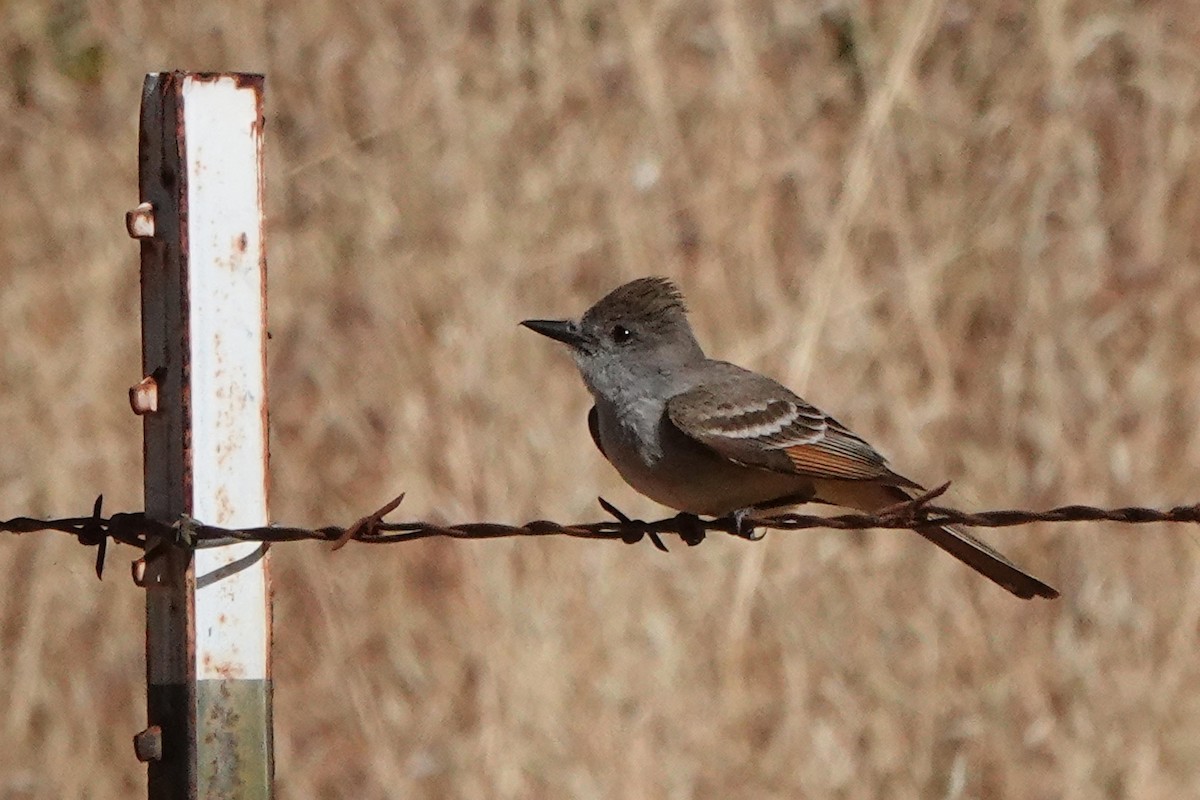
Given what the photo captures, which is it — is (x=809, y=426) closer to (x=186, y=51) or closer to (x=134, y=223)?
(x=134, y=223)

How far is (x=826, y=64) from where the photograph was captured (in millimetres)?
8227

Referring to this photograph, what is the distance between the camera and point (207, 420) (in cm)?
313

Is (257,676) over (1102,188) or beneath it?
beneath

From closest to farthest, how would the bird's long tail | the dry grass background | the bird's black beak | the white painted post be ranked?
the white painted post, the bird's long tail, the bird's black beak, the dry grass background

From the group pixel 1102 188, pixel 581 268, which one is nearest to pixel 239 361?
pixel 581 268

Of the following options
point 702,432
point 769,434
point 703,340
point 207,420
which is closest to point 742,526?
point 702,432

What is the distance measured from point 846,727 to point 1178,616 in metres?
1.33

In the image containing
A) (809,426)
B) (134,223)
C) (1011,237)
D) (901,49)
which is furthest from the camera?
(1011,237)

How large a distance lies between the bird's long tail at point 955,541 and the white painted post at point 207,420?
189cm

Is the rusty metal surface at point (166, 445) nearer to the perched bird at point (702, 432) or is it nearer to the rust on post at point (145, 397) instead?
the rust on post at point (145, 397)

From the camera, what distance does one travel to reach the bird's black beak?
17.4 feet

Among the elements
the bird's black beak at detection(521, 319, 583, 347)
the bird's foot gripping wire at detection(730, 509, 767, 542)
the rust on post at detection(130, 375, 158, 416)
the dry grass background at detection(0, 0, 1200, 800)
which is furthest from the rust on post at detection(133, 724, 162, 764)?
the dry grass background at detection(0, 0, 1200, 800)

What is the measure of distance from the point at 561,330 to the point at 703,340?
2.03m

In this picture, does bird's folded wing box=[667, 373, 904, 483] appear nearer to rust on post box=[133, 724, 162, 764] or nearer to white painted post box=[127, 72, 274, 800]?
white painted post box=[127, 72, 274, 800]
